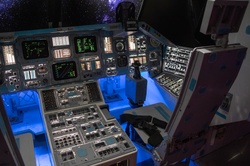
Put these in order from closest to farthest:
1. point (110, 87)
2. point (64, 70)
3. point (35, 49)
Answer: point (35, 49)
point (64, 70)
point (110, 87)

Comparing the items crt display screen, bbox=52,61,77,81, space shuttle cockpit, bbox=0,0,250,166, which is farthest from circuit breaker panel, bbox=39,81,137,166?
crt display screen, bbox=52,61,77,81

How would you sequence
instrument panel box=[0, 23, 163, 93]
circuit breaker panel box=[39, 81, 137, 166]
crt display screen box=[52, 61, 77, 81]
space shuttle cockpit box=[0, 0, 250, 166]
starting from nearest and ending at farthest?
space shuttle cockpit box=[0, 0, 250, 166] < circuit breaker panel box=[39, 81, 137, 166] < instrument panel box=[0, 23, 163, 93] < crt display screen box=[52, 61, 77, 81]

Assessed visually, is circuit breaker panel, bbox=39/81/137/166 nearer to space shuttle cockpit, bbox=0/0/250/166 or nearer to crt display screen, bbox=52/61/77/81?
space shuttle cockpit, bbox=0/0/250/166

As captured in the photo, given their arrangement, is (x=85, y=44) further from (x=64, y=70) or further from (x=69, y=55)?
(x=64, y=70)

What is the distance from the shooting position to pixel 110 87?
334 centimetres

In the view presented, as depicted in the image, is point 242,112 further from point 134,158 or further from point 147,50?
point 147,50

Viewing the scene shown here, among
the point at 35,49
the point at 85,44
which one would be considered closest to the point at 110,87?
the point at 85,44

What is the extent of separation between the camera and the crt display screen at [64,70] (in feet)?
8.85

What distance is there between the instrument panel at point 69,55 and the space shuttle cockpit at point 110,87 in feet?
0.04

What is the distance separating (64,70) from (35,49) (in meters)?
0.42

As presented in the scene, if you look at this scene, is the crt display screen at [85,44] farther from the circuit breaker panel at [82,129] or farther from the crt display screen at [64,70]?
the circuit breaker panel at [82,129]

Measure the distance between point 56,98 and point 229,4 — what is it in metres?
2.05

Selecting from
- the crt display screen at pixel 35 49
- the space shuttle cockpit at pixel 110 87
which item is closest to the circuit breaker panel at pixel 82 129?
the space shuttle cockpit at pixel 110 87

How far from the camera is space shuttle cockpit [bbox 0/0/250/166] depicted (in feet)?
4.73
